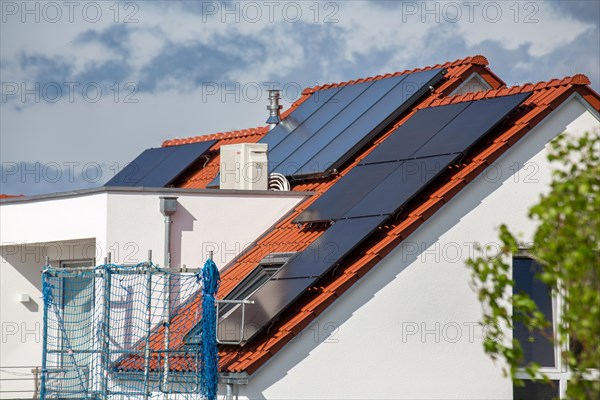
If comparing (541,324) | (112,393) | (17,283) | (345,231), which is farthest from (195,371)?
(541,324)

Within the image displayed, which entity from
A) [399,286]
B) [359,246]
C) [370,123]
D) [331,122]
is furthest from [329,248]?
[331,122]

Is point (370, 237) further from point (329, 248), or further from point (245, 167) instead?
point (245, 167)

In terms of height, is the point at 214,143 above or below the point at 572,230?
above

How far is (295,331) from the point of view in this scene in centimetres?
1505

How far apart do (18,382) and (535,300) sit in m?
10.2

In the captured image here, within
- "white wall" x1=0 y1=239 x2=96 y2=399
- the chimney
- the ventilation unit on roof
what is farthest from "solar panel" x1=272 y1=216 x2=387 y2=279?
the chimney

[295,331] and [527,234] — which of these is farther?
[527,234]

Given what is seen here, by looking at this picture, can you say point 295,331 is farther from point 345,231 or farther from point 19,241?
point 19,241

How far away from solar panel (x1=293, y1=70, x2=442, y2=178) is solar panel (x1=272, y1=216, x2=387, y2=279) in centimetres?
283

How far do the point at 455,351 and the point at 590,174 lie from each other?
8374mm

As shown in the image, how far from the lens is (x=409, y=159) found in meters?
16.9

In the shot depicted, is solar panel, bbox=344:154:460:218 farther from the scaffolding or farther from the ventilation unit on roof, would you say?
the ventilation unit on roof

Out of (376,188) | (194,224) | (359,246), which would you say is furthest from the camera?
(194,224)

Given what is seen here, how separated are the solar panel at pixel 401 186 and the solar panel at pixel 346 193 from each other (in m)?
0.22
